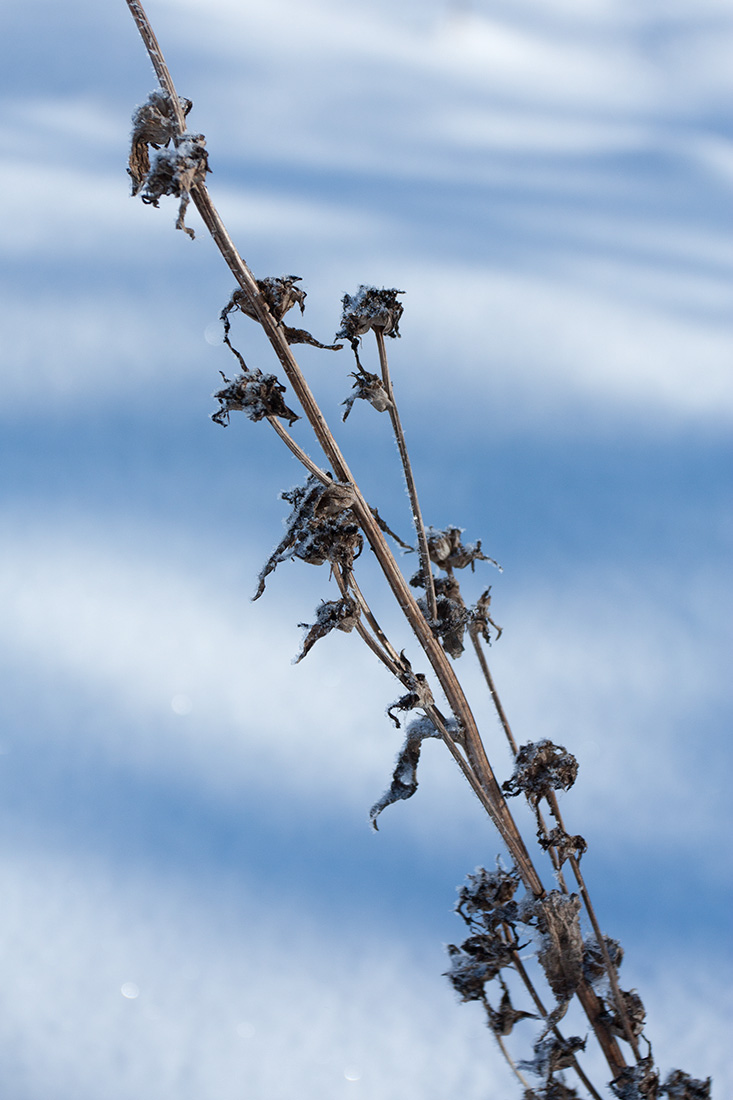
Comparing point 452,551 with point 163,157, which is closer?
point 163,157

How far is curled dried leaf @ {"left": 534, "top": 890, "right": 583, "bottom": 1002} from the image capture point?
292 mm

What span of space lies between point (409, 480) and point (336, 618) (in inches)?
2.1

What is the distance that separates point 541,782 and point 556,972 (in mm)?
69

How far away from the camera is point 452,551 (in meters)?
0.33

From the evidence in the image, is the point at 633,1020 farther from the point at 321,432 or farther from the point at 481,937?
the point at 321,432

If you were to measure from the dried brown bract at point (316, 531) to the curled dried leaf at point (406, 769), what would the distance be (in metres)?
0.07

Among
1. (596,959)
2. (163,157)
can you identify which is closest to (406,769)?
(596,959)

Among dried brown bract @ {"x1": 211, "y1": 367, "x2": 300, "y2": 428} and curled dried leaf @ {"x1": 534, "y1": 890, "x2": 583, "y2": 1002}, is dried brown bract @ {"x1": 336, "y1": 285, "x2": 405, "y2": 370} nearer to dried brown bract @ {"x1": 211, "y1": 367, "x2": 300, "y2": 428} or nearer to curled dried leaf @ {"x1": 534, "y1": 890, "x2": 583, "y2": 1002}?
dried brown bract @ {"x1": 211, "y1": 367, "x2": 300, "y2": 428}

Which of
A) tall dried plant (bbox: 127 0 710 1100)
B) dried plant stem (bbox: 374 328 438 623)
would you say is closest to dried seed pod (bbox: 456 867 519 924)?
tall dried plant (bbox: 127 0 710 1100)

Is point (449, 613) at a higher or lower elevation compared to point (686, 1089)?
higher

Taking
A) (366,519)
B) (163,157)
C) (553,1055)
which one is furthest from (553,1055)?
(163,157)

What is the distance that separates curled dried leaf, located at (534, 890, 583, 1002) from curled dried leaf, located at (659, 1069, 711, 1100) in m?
0.05

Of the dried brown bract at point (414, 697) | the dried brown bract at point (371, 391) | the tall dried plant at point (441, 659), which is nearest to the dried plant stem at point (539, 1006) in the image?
the tall dried plant at point (441, 659)

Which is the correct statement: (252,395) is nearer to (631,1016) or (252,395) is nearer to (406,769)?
(406,769)
